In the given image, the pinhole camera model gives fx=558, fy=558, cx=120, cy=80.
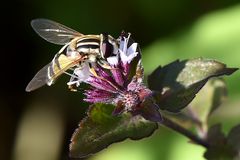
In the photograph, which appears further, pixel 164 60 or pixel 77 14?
pixel 77 14

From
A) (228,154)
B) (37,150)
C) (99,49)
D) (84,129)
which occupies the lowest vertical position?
(37,150)

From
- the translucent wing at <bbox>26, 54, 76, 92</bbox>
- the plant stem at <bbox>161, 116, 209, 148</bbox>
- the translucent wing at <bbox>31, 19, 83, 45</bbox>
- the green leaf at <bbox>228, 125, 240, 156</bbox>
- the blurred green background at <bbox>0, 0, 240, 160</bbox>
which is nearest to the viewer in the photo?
the translucent wing at <bbox>26, 54, 76, 92</bbox>

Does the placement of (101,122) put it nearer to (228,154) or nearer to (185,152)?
(228,154)

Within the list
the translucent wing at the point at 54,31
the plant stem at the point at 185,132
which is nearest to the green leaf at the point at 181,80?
the plant stem at the point at 185,132

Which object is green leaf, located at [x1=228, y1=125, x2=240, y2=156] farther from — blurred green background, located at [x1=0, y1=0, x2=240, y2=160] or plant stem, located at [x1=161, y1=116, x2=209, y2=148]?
blurred green background, located at [x1=0, y1=0, x2=240, y2=160]

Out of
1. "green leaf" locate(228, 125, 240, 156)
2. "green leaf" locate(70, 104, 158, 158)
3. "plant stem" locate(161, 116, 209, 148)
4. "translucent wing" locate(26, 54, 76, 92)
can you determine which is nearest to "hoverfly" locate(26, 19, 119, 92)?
"translucent wing" locate(26, 54, 76, 92)

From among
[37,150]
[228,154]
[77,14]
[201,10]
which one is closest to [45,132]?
[37,150]

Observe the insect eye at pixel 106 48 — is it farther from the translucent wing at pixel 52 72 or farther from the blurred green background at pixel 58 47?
the blurred green background at pixel 58 47
